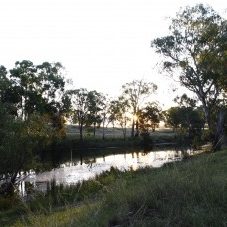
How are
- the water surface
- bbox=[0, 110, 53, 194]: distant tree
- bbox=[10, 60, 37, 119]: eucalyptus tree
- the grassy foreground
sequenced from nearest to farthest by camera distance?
the grassy foreground
bbox=[0, 110, 53, 194]: distant tree
the water surface
bbox=[10, 60, 37, 119]: eucalyptus tree

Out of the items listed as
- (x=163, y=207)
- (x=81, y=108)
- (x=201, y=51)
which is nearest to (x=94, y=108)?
(x=81, y=108)

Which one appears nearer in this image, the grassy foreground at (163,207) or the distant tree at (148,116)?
the grassy foreground at (163,207)

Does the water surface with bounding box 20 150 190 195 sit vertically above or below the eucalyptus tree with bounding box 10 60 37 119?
below

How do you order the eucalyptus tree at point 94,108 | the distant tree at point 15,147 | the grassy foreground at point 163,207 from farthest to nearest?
the eucalyptus tree at point 94,108
the distant tree at point 15,147
the grassy foreground at point 163,207

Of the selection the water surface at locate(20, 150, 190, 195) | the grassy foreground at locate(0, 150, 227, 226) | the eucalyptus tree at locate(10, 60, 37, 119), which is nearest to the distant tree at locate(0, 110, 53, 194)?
the water surface at locate(20, 150, 190, 195)

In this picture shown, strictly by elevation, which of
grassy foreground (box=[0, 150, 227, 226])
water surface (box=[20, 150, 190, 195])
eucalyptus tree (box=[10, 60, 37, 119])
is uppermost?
eucalyptus tree (box=[10, 60, 37, 119])

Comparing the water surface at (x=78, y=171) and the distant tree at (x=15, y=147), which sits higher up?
the distant tree at (x=15, y=147)

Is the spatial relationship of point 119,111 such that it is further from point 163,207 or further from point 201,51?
point 163,207

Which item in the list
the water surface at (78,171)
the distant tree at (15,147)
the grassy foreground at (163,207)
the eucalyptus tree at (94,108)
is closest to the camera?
the grassy foreground at (163,207)

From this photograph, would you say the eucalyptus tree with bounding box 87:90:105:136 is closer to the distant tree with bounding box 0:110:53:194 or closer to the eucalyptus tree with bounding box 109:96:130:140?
the eucalyptus tree with bounding box 109:96:130:140

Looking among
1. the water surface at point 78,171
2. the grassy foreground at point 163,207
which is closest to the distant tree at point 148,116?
the water surface at point 78,171

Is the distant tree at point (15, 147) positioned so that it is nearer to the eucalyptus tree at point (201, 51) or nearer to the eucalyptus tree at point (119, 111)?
the eucalyptus tree at point (201, 51)

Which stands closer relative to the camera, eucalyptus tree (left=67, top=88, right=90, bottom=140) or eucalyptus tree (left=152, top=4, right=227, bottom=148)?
eucalyptus tree (left=152, top=4, right=227, bottom=148)

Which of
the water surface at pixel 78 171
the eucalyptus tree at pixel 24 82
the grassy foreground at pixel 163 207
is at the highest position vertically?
the eucalyptus tree at pixel 24 82
